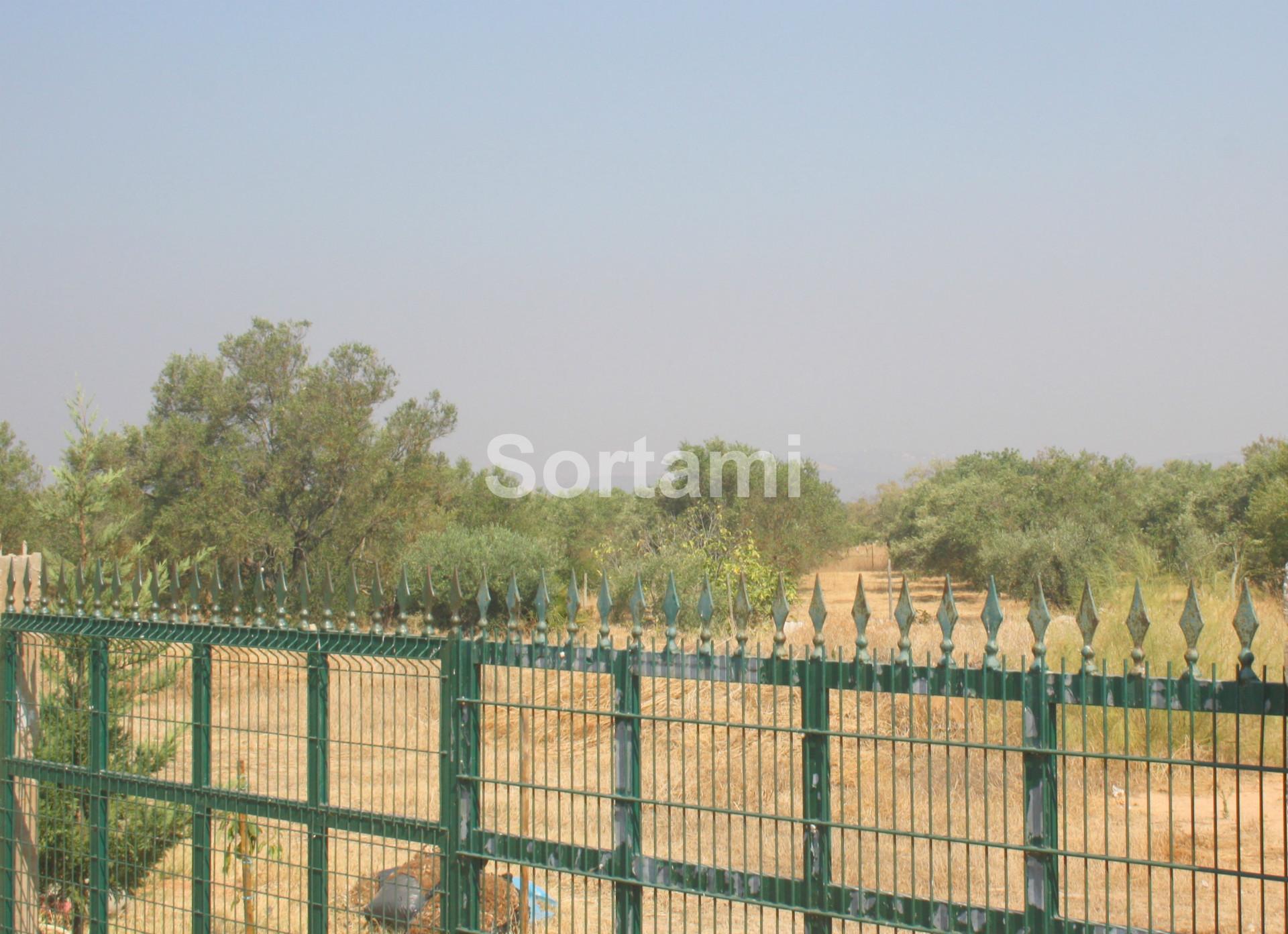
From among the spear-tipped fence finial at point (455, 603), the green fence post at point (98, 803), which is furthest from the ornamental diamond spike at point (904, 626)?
the green fence post at point (98, 803)

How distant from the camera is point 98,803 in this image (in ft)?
16.2

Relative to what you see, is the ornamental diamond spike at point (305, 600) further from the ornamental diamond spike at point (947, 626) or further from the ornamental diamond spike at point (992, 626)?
the ornamental diamond spike at point (992, 626)

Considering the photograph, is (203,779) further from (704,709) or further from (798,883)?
(704,709)

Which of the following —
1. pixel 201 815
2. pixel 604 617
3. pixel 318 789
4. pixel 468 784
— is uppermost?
pixel 604 617

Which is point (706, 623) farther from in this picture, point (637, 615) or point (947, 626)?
point (947, 626)

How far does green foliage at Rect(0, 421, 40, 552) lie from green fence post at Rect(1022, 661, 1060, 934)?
24.0 meters

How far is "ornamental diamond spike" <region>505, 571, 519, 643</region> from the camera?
339cm

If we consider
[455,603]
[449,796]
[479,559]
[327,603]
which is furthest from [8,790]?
[479,559]

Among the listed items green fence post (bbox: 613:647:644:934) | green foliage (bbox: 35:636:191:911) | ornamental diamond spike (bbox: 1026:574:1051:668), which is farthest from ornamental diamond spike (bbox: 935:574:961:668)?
green foliage (bbox: 35:636:191:911)

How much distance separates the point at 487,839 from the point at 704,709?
263 inches

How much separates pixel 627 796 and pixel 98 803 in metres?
2.84

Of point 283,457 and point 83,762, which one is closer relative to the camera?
point 83,762

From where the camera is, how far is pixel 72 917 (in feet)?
19.7

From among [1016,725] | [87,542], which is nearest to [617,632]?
[1016,725]
